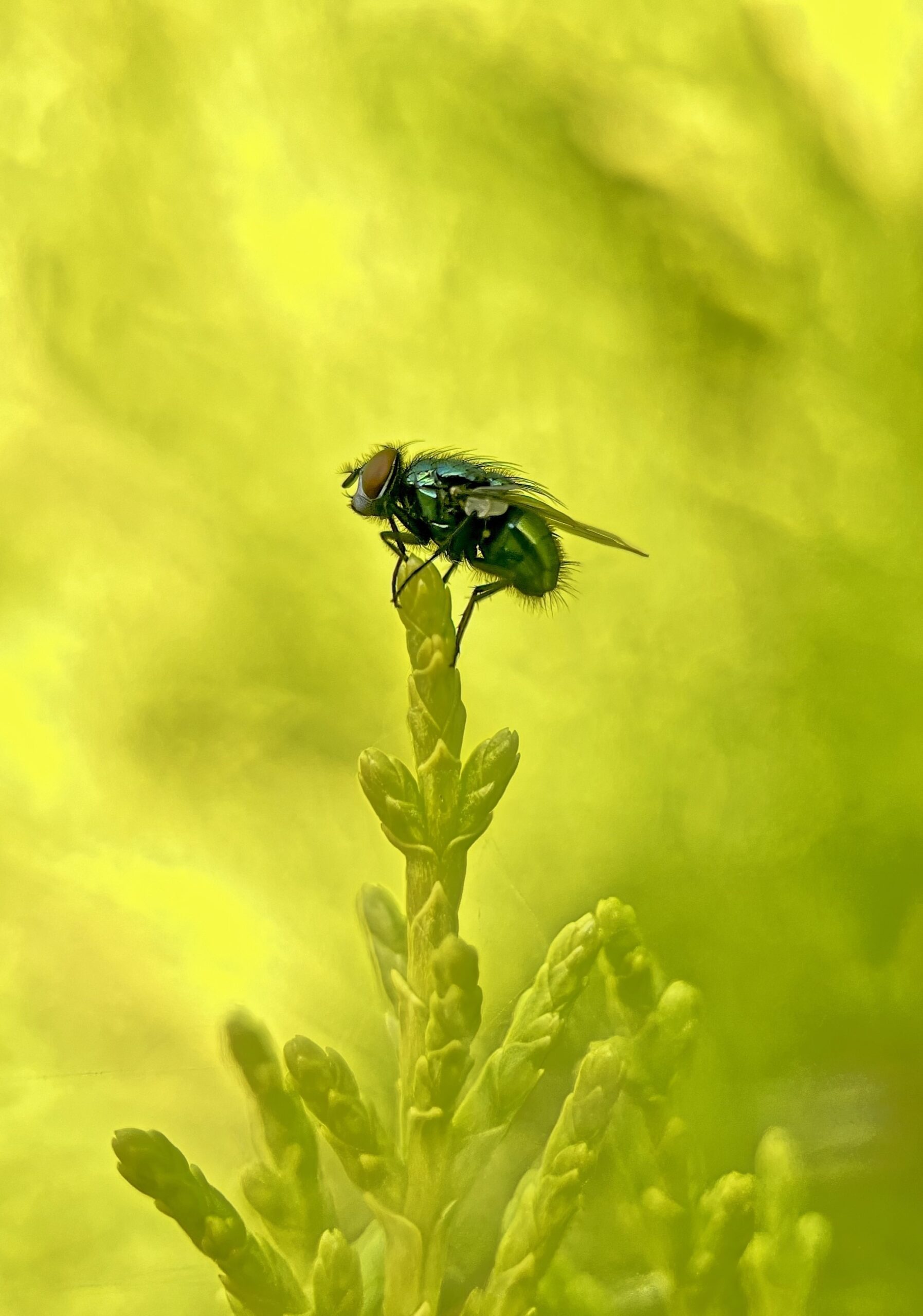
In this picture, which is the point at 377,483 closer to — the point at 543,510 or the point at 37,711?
the point at 543,510

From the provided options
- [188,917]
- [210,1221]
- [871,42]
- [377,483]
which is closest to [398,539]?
[377,483]

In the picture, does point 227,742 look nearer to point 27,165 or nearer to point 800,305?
point 27,165

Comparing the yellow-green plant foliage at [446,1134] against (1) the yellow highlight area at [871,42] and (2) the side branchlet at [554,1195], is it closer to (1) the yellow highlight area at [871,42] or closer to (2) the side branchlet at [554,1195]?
(2) the side branchlet at [554,1195]

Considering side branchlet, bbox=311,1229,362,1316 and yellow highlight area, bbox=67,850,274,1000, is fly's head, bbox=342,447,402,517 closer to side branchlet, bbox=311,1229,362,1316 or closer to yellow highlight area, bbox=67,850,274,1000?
yellow highlight area, bbox=67,850,274,1000

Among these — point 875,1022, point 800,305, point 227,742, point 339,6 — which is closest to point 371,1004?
point 227,742

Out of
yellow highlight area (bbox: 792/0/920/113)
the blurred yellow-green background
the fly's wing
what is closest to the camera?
the fly's wing

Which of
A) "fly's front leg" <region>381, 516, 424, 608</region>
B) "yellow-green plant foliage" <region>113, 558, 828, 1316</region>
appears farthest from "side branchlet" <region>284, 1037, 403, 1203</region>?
"fly's front leg" <region>381, 516, 424, 608</region>
